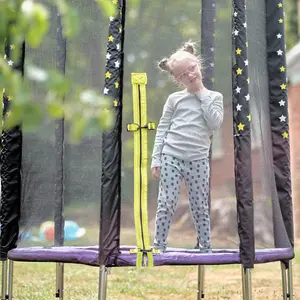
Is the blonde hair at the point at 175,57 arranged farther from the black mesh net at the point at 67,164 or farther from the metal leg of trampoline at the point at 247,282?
the metal leg of trampoline at the point at 247,282

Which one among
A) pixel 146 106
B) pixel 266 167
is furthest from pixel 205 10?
pixel 266 167

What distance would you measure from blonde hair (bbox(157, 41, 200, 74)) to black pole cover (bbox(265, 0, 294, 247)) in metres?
0.42

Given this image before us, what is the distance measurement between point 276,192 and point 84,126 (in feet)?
9.39

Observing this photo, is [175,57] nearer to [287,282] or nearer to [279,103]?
[279,103]

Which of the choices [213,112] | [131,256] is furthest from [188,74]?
[131,256]

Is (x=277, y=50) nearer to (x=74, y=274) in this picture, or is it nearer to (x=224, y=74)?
(x=224, y=74)

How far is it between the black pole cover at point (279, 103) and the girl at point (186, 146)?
1.22 ft

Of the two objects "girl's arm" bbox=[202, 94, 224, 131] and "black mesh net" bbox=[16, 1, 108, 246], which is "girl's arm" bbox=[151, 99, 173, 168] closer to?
"girl's arm" bbox=[202, 94, 224, 131]

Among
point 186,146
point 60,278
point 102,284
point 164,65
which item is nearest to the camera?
point 102,284

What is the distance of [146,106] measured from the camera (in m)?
3.17

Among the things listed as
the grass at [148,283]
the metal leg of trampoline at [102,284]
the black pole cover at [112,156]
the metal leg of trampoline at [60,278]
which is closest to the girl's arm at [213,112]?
the black pole cover at [112,156]

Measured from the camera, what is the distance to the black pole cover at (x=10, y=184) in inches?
128

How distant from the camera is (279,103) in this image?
342 cm

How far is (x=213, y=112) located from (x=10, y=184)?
3.50 ft
